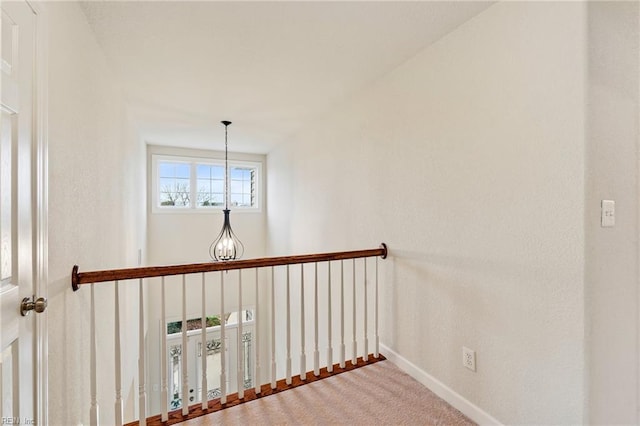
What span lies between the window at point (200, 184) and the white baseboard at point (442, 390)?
4.19 meters

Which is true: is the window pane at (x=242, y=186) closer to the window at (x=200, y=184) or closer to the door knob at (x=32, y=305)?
the window at (x=200, y=184)

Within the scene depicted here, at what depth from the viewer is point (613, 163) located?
4.58 ft

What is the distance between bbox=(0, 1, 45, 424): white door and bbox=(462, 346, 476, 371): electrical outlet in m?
2.10

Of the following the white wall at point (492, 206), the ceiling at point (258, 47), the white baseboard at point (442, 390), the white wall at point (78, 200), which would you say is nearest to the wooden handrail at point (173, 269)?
the white wall at point (78, 200)

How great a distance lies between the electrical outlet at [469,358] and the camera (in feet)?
5.90

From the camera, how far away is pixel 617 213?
141 centimetres

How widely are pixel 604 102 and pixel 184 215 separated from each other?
5.46 m

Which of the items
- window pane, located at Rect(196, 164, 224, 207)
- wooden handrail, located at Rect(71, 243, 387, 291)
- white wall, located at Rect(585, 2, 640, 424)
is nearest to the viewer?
white wall, located at Rect(585, 2, 640, 424)

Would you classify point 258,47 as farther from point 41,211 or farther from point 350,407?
point 350,407

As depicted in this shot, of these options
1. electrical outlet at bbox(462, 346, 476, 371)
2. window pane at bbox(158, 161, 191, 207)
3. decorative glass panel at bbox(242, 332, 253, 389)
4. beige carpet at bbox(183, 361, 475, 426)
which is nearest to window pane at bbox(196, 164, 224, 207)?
window pane at bbox(158, 161, 191, 207)

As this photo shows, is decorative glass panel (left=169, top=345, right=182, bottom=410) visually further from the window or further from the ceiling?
the ceiling

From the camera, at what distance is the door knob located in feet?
3.57

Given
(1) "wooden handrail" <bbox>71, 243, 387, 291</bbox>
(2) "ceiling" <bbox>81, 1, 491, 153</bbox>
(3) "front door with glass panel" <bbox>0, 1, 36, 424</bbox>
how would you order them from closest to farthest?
(3) "front door with glass panel" <bbox>0, 1, 36, 424</bbox> < (1) "wooden handrail" <bbox>71, 243, 387, 291</bbox> < (2) "ceiling" <bbox>81, 1, 491, 153</bbox>

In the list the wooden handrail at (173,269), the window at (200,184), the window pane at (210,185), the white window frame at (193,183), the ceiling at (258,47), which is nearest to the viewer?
the wooden handrail at (173,269)
